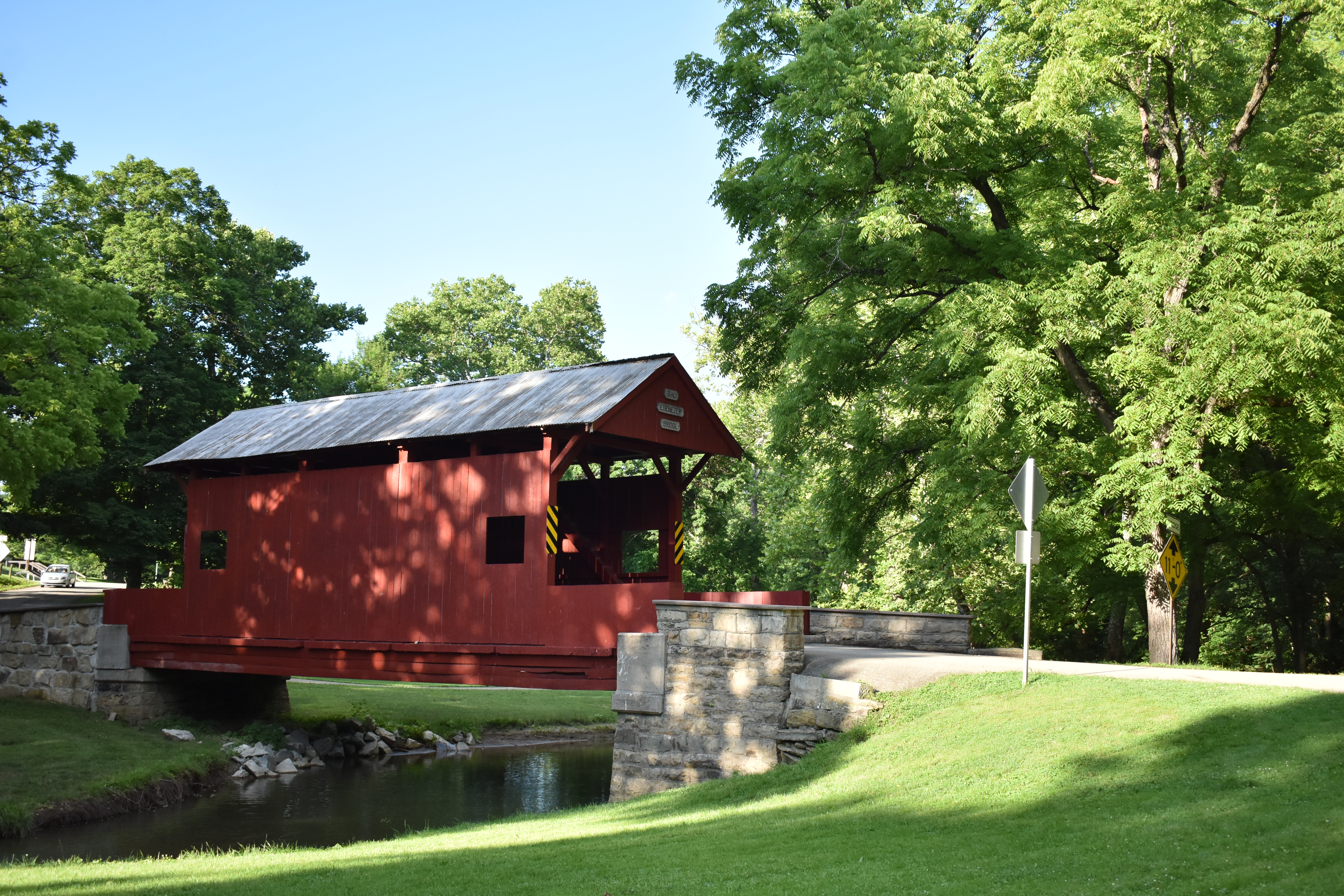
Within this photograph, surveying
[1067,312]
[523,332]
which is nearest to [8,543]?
[523,332]

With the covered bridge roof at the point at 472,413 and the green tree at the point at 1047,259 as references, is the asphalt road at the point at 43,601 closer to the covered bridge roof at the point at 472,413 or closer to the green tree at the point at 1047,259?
the covered bridge roof at the point at 472,413

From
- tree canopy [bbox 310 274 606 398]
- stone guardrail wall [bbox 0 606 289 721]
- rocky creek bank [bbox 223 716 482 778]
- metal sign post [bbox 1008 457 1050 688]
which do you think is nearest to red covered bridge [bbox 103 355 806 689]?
stone guardrail wall [bbox 0 606 289 721]

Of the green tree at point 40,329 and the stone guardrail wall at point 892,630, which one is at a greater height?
the green tree at point 40,329

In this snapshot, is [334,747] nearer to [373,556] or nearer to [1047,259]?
[373,556]

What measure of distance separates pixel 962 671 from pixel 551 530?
5596 mm

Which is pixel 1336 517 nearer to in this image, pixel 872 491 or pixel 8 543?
pixel 872 491

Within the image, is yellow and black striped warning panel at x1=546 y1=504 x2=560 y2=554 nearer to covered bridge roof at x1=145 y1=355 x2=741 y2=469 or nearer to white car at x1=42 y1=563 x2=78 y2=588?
covered bridge roof at x1=145 y1=355 x2=741 y2=469

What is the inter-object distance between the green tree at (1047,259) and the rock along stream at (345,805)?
6.90 m

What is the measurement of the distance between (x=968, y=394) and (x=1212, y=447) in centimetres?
514

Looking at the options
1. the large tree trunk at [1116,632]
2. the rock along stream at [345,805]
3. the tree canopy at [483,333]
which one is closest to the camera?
the rock along stream at [345,805]

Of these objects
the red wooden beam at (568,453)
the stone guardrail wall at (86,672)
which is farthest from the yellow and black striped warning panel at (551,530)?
the stone guardrail wall at (86,672)

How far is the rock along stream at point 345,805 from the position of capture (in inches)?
503

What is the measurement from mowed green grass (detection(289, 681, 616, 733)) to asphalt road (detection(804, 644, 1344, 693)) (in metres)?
10.1

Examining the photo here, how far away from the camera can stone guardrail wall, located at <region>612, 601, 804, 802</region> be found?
1155cm
